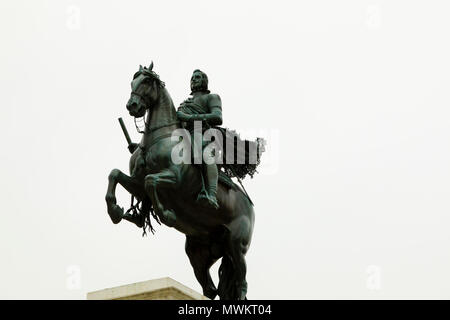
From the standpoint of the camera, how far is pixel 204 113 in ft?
49.1

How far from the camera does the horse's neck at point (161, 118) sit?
Result: 14258mm

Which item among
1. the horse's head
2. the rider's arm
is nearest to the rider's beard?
the rider's arm

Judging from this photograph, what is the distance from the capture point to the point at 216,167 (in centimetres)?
1425

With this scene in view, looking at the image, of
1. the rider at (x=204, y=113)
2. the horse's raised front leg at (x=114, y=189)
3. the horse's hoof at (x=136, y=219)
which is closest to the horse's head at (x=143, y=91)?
the rider at (x=204, y=113)

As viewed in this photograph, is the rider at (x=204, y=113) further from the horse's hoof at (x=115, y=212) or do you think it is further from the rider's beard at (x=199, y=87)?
the horse's hoof at (x=115, y=212)

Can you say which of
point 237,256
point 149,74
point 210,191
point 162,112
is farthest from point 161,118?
point 237,256

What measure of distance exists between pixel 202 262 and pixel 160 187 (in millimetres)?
2076

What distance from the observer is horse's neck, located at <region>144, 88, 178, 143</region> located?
46.8 ft

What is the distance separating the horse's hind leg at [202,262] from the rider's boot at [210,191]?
4.20 ft

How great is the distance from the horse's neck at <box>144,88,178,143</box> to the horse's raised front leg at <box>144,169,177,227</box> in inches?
29.1

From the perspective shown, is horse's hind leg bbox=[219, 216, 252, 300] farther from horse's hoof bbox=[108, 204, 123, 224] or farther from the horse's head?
the horse's head

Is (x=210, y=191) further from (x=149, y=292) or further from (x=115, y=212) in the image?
(x=149, y=292)

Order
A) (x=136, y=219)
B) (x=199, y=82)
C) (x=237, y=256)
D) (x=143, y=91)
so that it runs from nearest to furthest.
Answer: (x=143, y=91) → (x=136, y=219) → (x=237, y=256) → (x=199, y=82)
